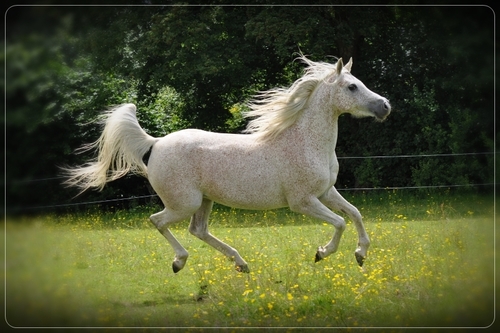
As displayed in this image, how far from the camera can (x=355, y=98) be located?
6.32m

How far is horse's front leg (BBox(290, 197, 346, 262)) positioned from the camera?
20.4 ft

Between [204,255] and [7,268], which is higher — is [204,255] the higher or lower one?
the lower one

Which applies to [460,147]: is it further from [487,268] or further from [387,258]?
[487,268]

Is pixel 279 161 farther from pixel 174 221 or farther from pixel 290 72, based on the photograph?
pixel 290 72

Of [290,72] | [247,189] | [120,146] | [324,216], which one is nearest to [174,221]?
[247,189]

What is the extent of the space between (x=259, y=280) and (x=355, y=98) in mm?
1889

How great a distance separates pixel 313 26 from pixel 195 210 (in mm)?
7671

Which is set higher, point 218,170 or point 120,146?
point 218,170

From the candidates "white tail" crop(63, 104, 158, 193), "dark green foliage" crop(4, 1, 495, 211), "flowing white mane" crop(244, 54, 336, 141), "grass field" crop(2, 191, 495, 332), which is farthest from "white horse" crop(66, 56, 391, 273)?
"dark green foliage" crop(4, 1, 495, 211)

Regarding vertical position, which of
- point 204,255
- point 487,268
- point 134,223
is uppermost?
point 487,268

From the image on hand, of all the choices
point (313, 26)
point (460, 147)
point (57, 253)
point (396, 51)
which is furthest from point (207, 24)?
point (57, 253)

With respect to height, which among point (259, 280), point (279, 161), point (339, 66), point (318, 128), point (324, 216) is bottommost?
point (259, 280)

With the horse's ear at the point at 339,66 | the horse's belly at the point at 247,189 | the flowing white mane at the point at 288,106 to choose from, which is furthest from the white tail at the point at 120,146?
the horse's ear at the point at 339,66

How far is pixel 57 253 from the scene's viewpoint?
545 centimetres
